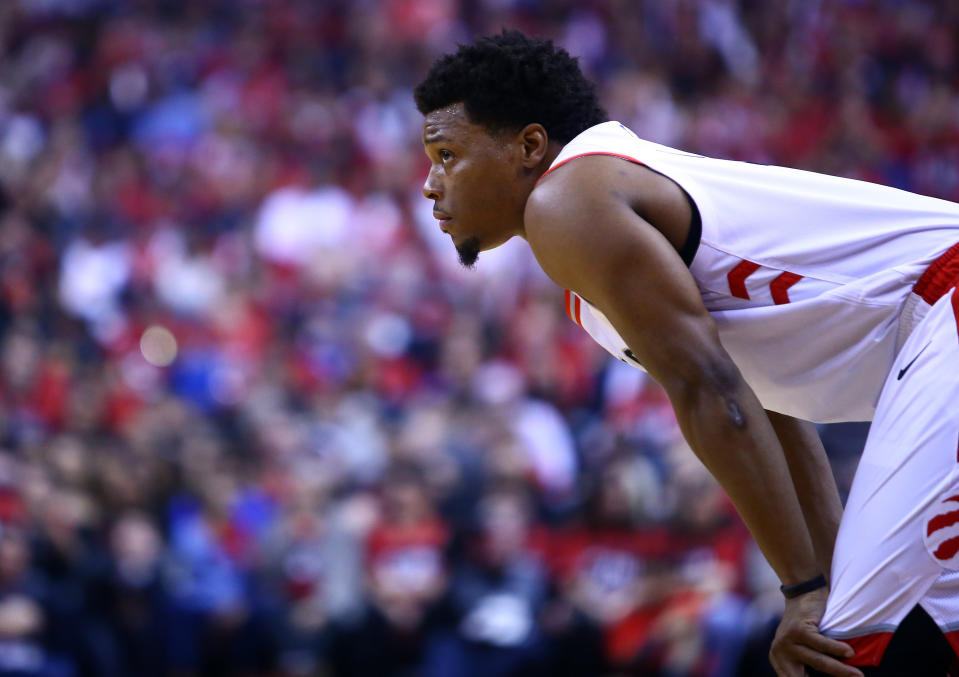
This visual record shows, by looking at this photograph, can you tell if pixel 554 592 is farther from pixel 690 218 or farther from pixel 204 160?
pixel 204 160

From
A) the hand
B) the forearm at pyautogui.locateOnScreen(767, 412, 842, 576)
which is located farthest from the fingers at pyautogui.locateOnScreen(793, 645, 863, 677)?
the forearm at pyautogui.locateOnScreen(767, 412, 842, 576)

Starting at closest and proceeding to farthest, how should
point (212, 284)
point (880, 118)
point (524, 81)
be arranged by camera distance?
1. point (524, 81)
2. point (212, 284)
3. point (880, 118)

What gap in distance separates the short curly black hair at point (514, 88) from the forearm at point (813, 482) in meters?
0.88

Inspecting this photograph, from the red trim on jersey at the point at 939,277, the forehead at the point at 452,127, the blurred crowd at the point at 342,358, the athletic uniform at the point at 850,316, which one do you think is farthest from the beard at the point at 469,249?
the blurred crowd at the point at 342,358

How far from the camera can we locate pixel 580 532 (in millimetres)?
6781

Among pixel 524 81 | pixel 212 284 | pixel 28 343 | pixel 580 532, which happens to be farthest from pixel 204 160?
pixel 524 81

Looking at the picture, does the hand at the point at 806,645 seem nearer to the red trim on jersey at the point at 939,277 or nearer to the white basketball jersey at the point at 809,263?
the white basketball jersey at the point at 809,263

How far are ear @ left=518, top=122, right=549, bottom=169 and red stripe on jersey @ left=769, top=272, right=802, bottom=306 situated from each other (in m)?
0.63

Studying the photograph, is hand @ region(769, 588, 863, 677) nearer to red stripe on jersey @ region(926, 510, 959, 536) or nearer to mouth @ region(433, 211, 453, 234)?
red stripe on jersey @ region(926, 510, 959, 536)

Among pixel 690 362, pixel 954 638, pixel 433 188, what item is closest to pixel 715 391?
pixel 690 362

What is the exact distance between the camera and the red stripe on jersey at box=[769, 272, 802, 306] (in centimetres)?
238

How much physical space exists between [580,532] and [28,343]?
4.50 metres

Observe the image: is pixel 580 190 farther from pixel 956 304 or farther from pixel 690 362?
pixel 956 304

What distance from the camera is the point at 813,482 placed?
2.70 meters
